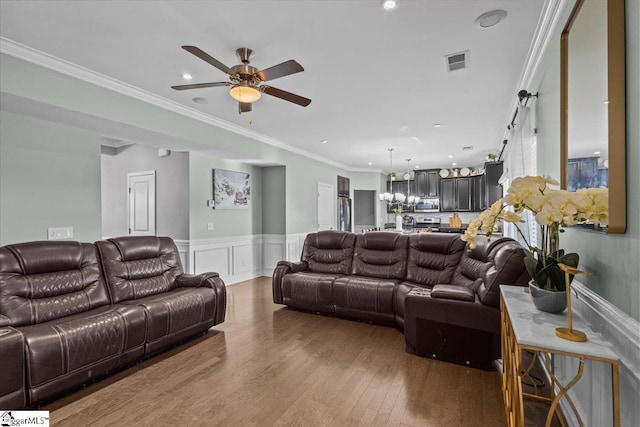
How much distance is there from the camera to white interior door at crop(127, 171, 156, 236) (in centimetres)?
559

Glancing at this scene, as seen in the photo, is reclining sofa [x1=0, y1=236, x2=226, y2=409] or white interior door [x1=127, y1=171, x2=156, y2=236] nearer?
reclining sofa [x1=0, y1=236, x2=226, y2=409]

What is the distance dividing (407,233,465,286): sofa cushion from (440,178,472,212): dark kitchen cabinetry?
641 cm

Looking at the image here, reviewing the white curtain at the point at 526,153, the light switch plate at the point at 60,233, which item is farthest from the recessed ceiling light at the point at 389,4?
the light switch plate at the point at 60,233

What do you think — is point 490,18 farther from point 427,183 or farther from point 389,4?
point 427,183

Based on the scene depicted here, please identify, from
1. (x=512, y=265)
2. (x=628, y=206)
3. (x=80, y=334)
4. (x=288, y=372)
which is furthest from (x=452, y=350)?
(x=80, y=334)

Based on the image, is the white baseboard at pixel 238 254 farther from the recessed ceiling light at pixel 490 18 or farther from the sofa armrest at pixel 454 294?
the recessed ceiling light at pixel 490 18

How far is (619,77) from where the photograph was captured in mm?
1230

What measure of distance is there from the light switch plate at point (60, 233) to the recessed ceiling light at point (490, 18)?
4.87 meters

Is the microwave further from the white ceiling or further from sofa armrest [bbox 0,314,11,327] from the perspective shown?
sofa armrest [bbox 0,314,11,327]

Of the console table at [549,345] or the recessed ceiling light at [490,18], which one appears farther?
the recessed ceiling light at [490,18]

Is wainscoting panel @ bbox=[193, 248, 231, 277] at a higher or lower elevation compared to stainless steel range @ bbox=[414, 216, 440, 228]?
lower

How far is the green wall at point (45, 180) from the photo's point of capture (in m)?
3.30

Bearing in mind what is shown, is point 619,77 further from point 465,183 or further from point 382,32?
point 465,183

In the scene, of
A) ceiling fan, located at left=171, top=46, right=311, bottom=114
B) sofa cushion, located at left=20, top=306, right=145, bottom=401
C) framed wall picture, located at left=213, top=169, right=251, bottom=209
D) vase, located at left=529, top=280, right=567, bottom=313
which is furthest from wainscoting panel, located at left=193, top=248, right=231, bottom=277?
vase, located at left=529, top=280, right=567, bottom=313
